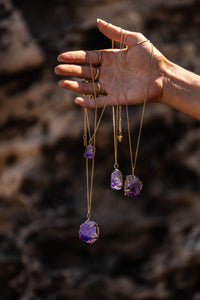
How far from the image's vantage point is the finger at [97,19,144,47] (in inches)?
42.8

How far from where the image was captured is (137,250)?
1.65m

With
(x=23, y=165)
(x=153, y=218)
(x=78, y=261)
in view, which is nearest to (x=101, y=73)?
(x=23, y=165)

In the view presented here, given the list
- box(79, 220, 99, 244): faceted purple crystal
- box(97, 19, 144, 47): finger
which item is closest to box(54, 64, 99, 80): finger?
box(97, 19, 144, 47): finger

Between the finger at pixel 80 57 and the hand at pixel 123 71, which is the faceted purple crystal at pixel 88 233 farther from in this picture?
the finger at pixel 80 57

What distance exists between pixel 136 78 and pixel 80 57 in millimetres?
191

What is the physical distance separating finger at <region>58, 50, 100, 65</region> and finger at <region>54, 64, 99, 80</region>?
0.06 feet

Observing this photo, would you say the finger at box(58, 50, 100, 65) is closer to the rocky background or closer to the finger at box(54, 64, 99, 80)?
the finger at box(54, 64, 99, 80)

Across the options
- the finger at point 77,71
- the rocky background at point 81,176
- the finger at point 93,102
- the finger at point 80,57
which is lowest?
the rocky background at point 81,176

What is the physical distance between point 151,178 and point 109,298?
0.57 m

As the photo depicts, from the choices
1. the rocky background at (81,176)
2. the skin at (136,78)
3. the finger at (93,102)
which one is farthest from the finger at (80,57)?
the rocky background at (81,176)

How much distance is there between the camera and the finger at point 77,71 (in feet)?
3.39

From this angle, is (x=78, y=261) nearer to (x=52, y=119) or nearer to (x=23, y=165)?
(x=23, y=165)

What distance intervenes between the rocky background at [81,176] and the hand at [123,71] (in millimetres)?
460

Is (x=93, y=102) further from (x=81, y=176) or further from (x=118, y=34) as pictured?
(x=81, y=176)
